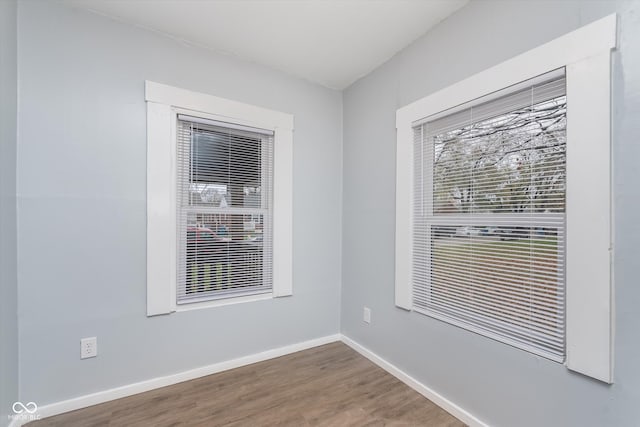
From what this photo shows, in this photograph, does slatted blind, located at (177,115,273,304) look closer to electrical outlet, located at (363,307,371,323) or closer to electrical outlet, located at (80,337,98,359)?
electrical outlet, located at (80,337,98,359)

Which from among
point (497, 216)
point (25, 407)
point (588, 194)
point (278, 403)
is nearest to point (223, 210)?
point (278, 403)

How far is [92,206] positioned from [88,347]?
922 mm

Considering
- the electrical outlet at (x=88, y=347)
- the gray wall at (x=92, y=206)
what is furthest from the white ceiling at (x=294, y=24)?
the electrical outlet at (x=88, y=347)

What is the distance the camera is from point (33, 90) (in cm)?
178

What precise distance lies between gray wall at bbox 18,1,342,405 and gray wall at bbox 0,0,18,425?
61mm

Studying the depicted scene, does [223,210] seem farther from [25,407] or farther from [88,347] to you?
[25,407]

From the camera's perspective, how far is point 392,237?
2396 mm

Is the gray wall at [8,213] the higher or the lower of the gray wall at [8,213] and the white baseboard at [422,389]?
the higher

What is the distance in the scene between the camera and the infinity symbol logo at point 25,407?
1696 mm

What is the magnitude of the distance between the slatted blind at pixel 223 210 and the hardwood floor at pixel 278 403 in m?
0.65

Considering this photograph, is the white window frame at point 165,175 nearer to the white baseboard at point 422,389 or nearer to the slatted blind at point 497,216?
the white baseboard at point 422,389

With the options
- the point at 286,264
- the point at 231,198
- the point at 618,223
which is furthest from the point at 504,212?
the point at 231,198

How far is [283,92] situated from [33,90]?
172 cm

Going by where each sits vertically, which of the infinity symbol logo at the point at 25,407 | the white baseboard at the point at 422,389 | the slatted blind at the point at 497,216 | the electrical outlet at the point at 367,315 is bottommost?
the white baseboard at the point at 422,389
